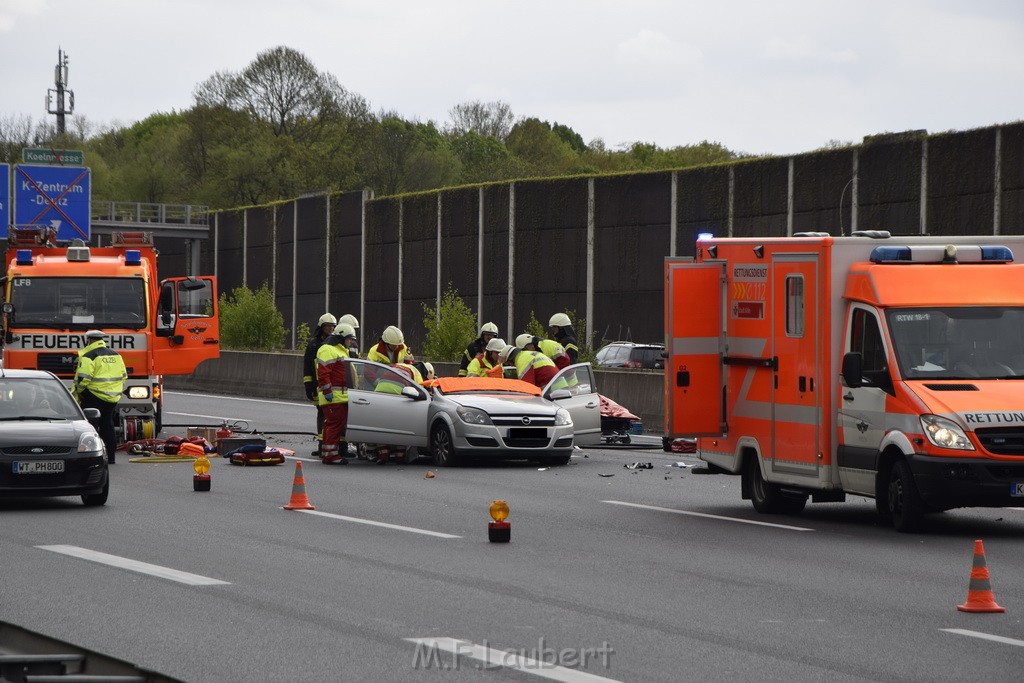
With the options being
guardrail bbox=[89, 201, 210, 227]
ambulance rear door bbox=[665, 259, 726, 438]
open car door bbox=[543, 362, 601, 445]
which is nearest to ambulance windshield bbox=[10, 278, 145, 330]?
open car door bbox=[543, 362, 601, 445]

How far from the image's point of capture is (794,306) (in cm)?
1563

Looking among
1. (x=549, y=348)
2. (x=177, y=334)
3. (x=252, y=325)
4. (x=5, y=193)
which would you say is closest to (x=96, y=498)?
(x=177, y=334)

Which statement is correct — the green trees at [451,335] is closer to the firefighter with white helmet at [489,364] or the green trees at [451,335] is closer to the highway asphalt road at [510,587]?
the firefighter with white helmet at [489,364]

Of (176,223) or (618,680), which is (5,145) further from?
(618,680)

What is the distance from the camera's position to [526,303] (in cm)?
5359

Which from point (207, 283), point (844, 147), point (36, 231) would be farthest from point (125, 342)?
point (844, 147)

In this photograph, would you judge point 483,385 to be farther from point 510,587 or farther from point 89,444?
point 510,587

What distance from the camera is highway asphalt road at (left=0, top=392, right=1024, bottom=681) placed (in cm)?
857

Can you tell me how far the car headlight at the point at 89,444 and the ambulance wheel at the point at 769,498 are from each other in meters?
6.21

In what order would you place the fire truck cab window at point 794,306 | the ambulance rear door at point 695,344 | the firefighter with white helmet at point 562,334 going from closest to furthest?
the fire truck cab window at point 794,306 < the ambulance rear door at point 695,344 < the firefighter with white helmet at point 562,334

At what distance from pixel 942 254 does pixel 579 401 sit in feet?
29.1

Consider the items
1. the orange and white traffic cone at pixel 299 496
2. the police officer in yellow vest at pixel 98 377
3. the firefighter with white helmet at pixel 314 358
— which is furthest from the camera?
the firefighter with white helmet at pixel 314 358

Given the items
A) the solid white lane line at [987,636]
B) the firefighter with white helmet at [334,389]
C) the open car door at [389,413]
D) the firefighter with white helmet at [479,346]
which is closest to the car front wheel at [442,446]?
the open car door at [389,413]

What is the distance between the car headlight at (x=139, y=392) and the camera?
25000mm
